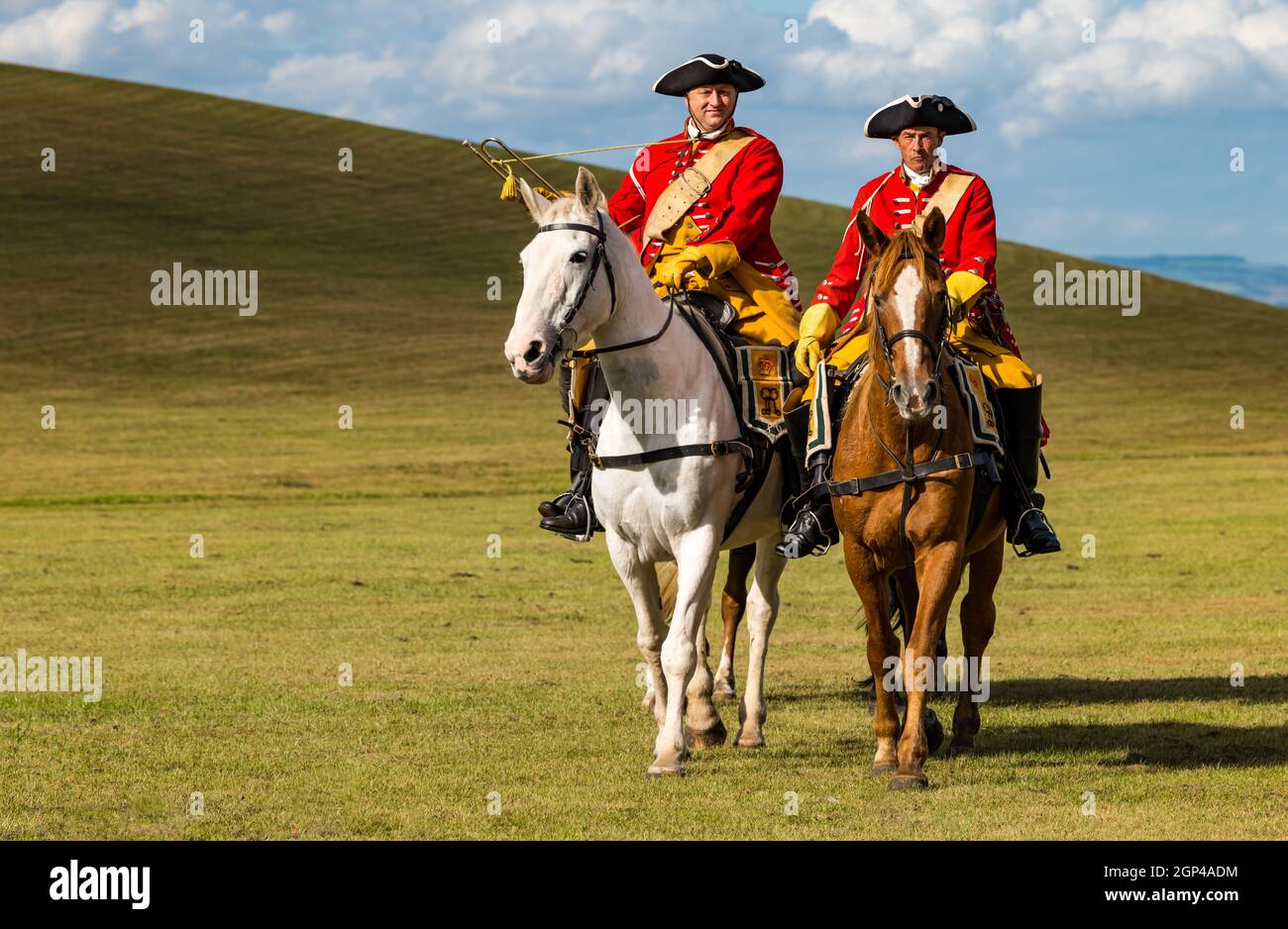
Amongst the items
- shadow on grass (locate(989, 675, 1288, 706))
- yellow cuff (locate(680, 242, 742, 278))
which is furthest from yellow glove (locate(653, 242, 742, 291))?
shadow on grass (locate(989, 675, 1288, 706))

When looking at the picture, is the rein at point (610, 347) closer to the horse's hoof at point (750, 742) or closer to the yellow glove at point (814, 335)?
the yellow glove at point (814, 335)

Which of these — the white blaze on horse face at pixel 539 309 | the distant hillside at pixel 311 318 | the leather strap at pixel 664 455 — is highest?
the distant hillside at pixel 311 318

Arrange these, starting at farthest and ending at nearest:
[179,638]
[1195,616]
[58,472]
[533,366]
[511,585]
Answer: [58,472]
[511,585]
[1195,616]
[179,638]
[533,366]

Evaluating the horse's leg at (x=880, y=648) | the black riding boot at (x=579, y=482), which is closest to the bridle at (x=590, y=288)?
the black riding boot at (x=579, y=482)

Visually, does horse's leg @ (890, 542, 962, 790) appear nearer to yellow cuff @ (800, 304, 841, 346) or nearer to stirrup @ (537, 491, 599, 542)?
yellow cuff @ (800, 304, 841, 346)

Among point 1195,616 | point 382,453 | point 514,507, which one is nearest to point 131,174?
point 382,453

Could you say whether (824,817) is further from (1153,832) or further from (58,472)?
(58,472)

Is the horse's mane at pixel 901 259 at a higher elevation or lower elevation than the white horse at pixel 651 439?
higher

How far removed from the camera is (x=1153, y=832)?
26.9ft

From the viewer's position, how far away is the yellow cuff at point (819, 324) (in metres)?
10.1

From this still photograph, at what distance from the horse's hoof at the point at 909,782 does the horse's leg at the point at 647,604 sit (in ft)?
5.43

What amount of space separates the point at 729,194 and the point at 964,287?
68.3 inches

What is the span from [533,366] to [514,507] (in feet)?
72.5

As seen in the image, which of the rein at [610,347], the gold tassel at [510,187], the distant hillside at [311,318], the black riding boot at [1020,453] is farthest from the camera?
the distant hillside at [311,318]
